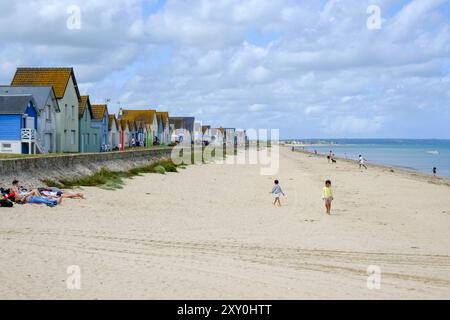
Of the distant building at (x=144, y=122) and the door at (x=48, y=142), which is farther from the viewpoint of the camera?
the distant building at (x=144, y=122)

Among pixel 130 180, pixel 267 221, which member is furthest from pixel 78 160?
pixel 267 221

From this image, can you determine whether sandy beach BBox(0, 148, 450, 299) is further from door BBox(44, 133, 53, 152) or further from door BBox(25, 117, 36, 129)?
door BBox(44, 133, 53, 152)

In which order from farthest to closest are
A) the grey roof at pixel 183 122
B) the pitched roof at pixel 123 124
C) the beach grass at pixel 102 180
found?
the grey roof at pixel 183 122
the pitched roof at pixel 123 124
the beach grass at pixel 102 180

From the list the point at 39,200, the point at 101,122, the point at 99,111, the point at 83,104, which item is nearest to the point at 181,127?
the point at 99,111

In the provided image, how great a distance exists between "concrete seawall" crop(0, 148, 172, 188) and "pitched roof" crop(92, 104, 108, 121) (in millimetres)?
21404

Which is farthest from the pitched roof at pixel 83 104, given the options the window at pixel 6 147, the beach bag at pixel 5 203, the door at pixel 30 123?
the beach bag at pixel 5 203

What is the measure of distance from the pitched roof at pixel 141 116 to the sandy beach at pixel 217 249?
6899 cm

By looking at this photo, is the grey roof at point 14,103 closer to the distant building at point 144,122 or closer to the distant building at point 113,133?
the distant building at point 113,133

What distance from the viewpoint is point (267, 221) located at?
18188 mm

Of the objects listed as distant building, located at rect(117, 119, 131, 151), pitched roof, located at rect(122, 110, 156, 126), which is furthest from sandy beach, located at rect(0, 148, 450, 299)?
pitched roof, located at rect(122, 110, 156, 126)

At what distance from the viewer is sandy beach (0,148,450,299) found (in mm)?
9266

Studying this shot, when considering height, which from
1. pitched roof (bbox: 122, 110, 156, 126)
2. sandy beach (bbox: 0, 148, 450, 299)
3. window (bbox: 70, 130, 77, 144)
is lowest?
sandy beach (bbox: 0, 148, 450, 299)

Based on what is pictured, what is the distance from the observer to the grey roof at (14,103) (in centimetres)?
3872

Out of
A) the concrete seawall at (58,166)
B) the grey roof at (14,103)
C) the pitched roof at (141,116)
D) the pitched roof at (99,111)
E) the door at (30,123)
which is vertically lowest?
the concrete seawall at (58,166)
